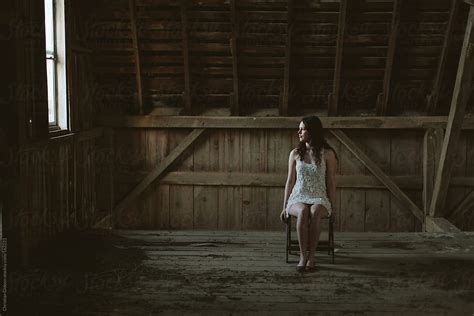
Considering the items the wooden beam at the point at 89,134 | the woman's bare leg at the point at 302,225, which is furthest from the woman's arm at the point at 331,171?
the wooden beam at the point at 89,134

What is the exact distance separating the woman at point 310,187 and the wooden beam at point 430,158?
9.80ft

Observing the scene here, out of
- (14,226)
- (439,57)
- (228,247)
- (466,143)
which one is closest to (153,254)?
(228,247)

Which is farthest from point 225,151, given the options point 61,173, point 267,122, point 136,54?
point 61,173

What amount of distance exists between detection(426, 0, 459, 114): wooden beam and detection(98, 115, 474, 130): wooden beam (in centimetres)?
16

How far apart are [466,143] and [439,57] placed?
135 cm

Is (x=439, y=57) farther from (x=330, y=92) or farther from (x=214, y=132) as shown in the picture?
(x=214, y=132)

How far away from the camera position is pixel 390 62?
21.7 ft

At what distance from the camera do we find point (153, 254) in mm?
5160

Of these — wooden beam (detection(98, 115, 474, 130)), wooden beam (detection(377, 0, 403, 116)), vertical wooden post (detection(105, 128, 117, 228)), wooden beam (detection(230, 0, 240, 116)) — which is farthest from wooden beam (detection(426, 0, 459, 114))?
vertical wooden post (detection(105, 128, 117, 228))

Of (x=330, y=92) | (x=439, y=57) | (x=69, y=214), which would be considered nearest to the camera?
(x=69, y=214)

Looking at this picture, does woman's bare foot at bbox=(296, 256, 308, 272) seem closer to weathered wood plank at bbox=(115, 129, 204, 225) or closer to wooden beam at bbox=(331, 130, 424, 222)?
wooden beam at bbox=(331, 130, 424, 222)

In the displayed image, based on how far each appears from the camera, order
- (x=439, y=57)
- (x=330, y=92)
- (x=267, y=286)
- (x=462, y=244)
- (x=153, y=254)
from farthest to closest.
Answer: (x=330, y=92), (x=439, y=57), (x=462, y=244), (x=153, y=254), (x=267, y=286)

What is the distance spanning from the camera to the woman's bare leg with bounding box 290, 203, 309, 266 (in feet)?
15.1

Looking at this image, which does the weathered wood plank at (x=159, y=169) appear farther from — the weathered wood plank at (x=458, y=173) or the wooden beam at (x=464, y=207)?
the wooden beam at (x=464, y=207)
